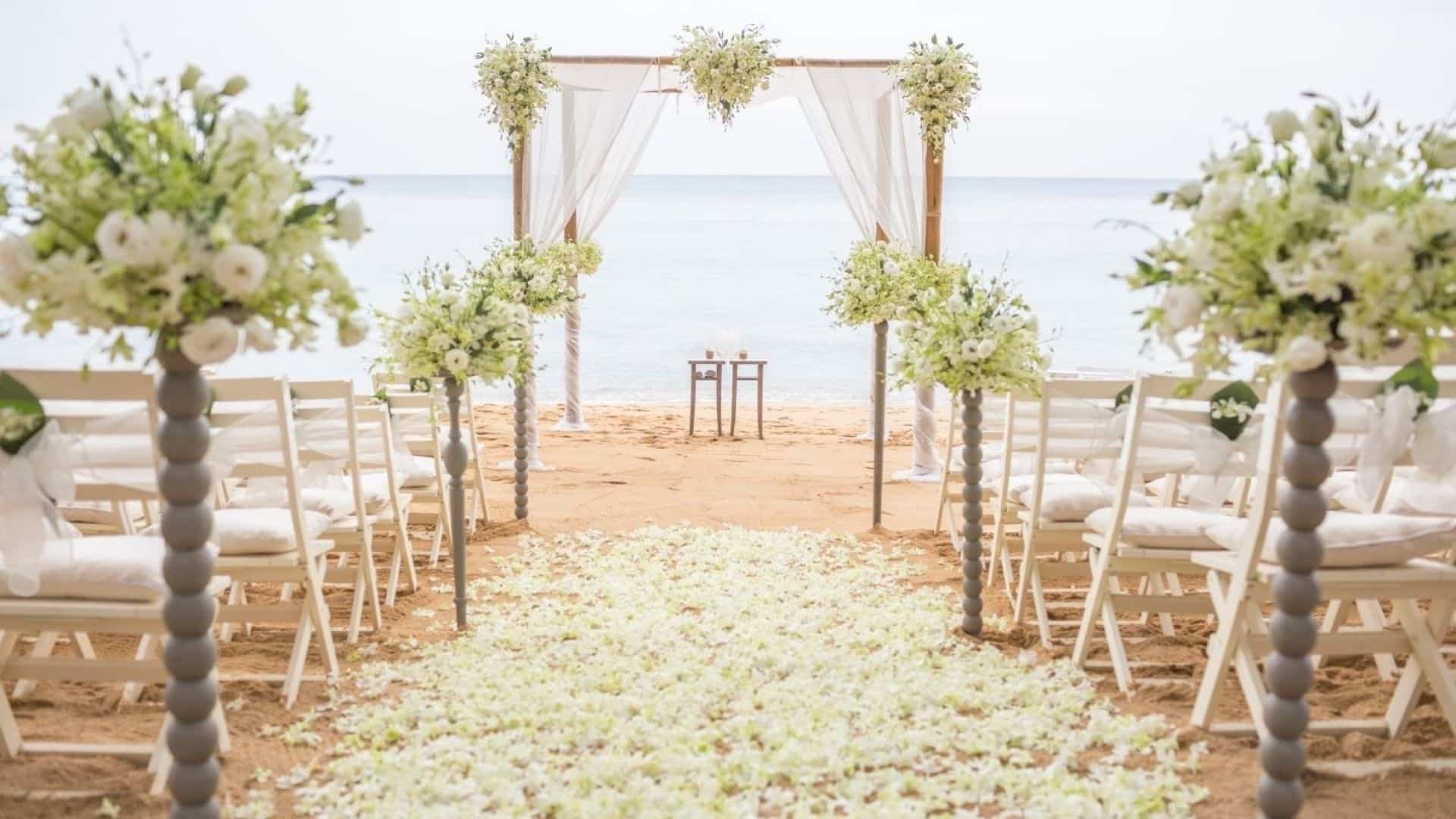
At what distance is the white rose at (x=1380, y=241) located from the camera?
2.33m

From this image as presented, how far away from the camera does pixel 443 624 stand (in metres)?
5.16

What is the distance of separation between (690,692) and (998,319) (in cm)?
184

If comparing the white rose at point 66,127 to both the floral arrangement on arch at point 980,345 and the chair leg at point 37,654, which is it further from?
the floral arrangement on arch at point 980,345

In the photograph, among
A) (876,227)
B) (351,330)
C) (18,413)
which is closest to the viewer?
(351,330)

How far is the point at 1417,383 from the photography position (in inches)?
135

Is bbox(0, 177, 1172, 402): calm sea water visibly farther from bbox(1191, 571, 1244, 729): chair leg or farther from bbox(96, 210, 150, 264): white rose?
bbox(96, 210, 150, 264): white rose

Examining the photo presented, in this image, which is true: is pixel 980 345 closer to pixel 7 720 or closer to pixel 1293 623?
pixel 1293 623

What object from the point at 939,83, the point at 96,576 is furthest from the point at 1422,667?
the point at 939,83

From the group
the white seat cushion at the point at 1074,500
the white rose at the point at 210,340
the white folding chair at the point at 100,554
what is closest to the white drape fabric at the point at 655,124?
the white seat cushion at the point at 1074,500

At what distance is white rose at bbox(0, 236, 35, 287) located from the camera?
232 cm

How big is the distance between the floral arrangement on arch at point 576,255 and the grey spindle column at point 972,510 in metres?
4.79

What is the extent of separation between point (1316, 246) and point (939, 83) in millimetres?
6201

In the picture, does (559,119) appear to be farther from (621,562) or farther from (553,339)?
(553,339)

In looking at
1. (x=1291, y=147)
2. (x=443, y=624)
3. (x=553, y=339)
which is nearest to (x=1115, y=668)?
(x=1291, y=147)
